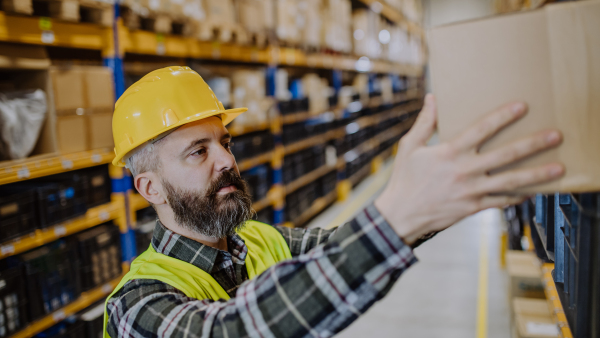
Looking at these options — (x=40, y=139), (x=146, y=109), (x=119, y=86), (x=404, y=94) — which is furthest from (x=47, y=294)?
(x=404, y=94)

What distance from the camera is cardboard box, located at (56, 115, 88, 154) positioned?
9.48 ft

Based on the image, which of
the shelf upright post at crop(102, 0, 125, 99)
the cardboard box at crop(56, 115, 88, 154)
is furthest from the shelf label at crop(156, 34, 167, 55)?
the cardboard box at crop(56, 115, 88, 154)

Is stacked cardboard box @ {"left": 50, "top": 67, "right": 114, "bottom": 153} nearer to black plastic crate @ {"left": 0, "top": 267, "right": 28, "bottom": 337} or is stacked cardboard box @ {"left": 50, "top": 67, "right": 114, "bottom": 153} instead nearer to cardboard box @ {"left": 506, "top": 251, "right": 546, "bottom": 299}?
black plastic crate @ {"left": 0, "top": 267, "right": 28, "bottom": 337}

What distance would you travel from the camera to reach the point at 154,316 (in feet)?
3.74

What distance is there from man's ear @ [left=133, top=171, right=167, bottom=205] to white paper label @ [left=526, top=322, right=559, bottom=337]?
2.54m

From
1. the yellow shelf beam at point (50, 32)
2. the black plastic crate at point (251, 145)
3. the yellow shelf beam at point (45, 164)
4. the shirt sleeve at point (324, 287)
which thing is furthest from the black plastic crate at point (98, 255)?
the shirt sleeve at point (324, 287)

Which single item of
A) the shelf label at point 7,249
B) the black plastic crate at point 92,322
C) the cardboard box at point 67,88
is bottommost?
the black plastic crate at point 92,322

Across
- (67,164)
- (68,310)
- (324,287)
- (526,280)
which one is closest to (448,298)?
(526,280)

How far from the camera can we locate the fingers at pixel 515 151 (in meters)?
0.68

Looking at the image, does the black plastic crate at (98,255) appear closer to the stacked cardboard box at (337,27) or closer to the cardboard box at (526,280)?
the cardboard box at (526,280)

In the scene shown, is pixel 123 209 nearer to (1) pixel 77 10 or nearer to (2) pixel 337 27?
(1) pixel 77 10

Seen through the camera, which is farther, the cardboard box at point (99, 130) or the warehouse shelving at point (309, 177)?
the warehouse shelving at point (309, 177)

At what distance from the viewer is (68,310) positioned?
2.94m

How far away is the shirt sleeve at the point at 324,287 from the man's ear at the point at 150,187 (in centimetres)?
82
